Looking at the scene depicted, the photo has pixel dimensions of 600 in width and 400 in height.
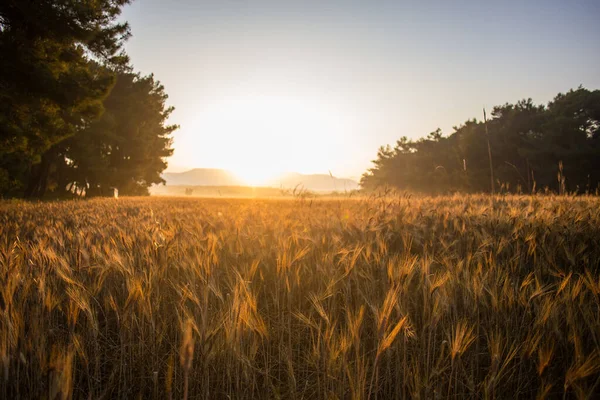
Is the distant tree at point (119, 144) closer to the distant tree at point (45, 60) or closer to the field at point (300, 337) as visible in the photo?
the distant tree at point (45, 60)

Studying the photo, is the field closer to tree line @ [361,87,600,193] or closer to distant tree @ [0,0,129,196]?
distant tree @ [0,0,129,196]

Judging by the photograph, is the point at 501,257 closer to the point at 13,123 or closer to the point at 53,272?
the point at 53,272

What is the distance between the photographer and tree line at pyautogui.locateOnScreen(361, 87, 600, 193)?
76.5ft

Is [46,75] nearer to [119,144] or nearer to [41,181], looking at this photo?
[41,181]

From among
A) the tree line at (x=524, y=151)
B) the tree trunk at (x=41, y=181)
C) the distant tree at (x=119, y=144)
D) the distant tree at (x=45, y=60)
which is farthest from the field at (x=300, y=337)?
the distant tree at (x=119, y=144)

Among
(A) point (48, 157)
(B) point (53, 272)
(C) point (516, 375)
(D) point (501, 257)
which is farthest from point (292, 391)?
Result: (A) point (48, 157)

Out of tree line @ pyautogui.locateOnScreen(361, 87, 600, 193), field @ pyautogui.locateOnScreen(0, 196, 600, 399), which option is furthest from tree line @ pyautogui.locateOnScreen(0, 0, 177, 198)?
tree line @ pyautogui.locateOnScreen(361, 87, 600, 193)

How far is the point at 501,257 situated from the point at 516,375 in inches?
59.8

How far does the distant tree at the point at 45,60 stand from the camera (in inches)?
312

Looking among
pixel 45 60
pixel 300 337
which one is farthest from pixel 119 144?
pixel 300 337

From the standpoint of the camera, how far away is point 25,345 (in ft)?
3.22

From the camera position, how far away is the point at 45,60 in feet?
33.9

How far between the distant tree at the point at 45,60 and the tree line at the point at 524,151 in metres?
20.1

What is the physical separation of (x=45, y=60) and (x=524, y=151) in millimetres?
32324
